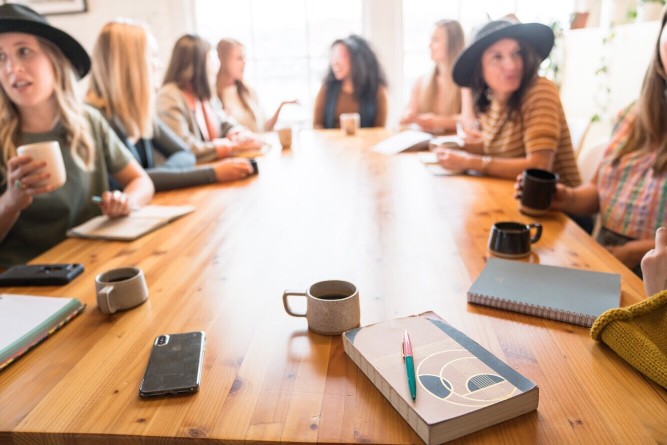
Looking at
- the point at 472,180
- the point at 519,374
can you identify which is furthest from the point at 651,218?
the point at 519,374

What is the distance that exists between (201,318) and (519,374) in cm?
54

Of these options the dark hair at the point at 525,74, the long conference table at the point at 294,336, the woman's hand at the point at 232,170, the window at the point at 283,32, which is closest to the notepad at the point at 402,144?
the dark hair at the point at 525,74

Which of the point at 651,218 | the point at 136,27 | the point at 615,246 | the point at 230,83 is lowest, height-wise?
the point at 615,246

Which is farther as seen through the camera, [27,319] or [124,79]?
[124,79]

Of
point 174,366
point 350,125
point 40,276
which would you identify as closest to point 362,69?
point 350,125

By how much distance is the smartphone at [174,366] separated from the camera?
701 mm

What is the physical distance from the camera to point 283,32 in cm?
435

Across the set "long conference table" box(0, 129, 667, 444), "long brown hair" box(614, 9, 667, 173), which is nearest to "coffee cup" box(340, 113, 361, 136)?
"long conference table" box(0, 129, 667, 444)

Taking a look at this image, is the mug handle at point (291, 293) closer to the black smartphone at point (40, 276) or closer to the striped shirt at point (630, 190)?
the black smartphone at point (40, 276)

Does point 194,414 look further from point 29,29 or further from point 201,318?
point 29,29

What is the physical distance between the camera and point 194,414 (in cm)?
66

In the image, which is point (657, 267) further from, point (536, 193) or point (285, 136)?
point (285, 136)

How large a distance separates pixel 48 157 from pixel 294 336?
2.79ft

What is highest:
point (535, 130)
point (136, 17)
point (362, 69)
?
point (136, 17)
